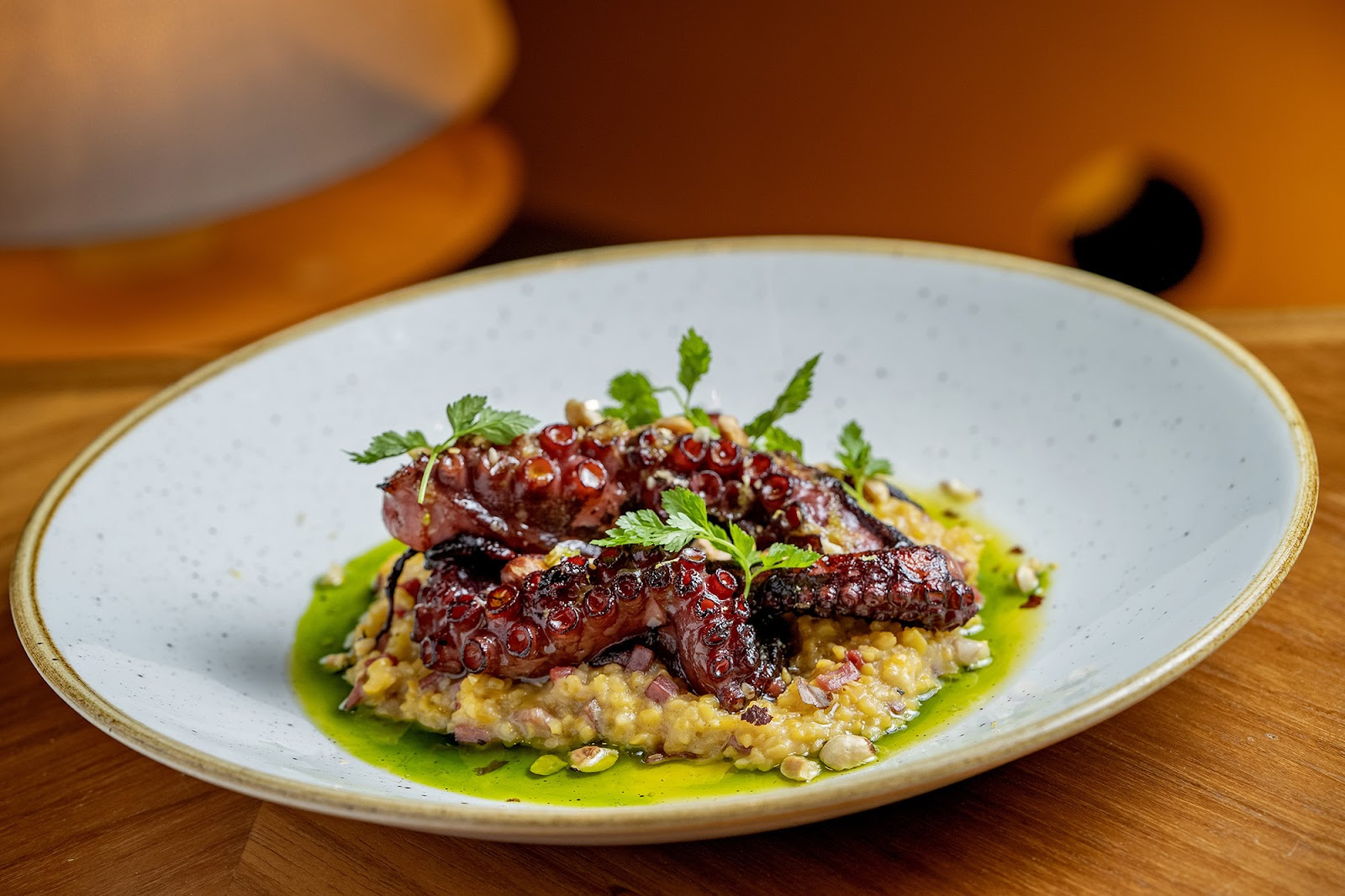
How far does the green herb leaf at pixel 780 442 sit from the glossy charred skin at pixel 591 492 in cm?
23

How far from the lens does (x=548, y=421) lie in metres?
3.16

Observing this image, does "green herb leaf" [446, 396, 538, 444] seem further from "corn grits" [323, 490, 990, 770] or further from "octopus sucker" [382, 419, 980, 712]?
"corn grits" [323, 490, 990, 770]

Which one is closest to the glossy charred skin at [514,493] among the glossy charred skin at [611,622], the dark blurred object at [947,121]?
the glossy charred skin at [611,622]

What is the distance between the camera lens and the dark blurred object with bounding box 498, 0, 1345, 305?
5.34 m

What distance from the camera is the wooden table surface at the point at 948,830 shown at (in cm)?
172

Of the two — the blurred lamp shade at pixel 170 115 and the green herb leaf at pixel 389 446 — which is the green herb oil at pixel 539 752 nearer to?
the green herb leaf at pixel 389 446

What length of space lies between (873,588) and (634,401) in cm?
71

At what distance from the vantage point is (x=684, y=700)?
213 centimetres

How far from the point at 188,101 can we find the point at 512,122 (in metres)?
2.54

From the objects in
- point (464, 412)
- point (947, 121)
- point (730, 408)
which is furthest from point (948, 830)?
point (947, 121)

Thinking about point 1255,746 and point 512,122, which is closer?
point 1255,746

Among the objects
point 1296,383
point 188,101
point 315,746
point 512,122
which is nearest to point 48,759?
point 315,746

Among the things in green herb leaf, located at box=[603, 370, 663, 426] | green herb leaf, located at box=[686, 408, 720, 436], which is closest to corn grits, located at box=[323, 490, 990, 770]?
green herb leaf, located at box=[686, 408, 720, 436]

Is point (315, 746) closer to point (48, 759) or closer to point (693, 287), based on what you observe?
point (48, 759)
